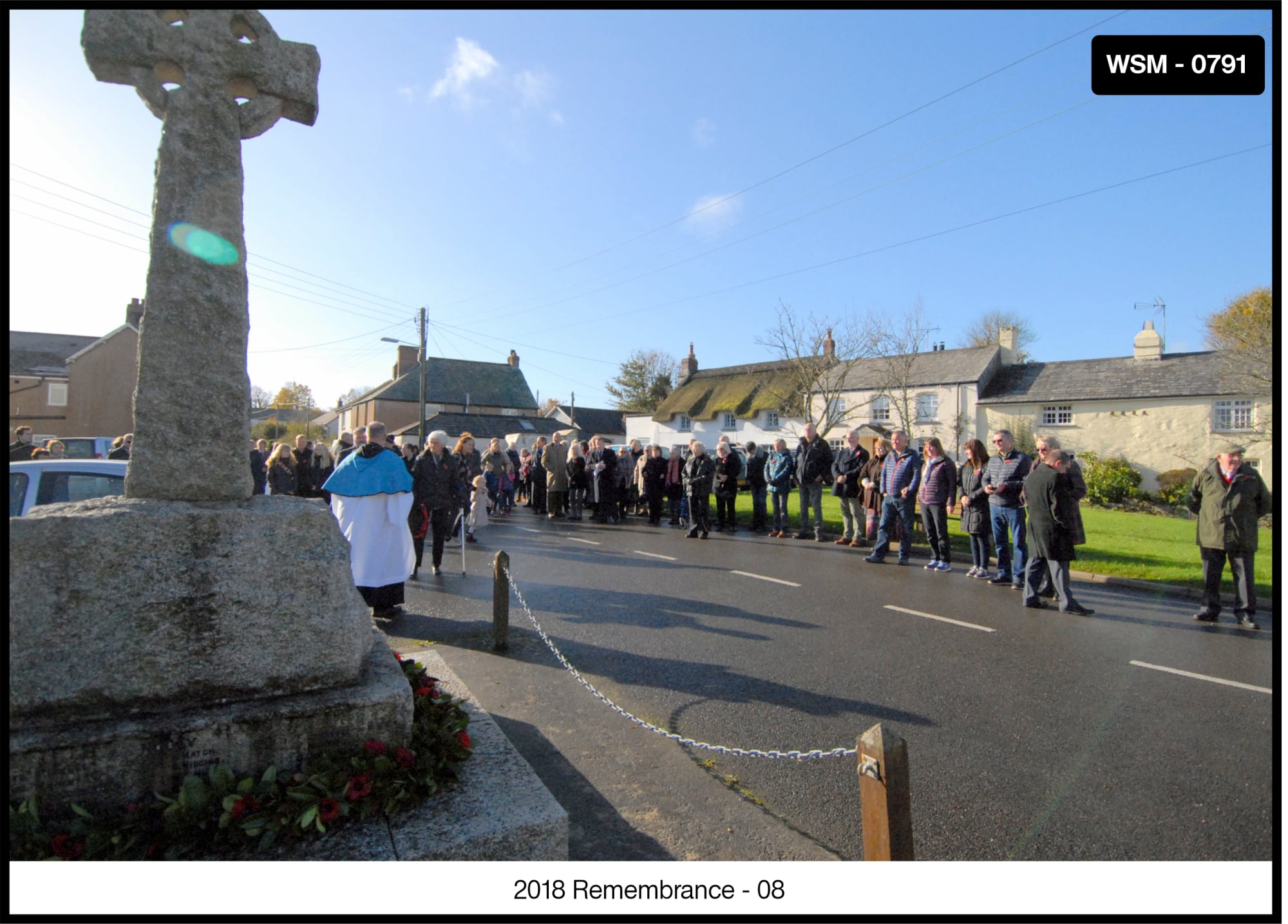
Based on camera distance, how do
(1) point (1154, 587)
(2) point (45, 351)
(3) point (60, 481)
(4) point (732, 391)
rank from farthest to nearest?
(4) point (732, 391) < (2) point (45, 351) < (1) point (1154, 587) < (3) point (60, 481)

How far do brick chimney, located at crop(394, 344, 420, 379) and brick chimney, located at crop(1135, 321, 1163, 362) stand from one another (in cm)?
4958

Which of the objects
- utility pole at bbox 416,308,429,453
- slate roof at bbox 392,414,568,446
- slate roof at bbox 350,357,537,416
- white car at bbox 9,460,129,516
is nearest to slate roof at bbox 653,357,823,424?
slate roof at bbox 392,414,568,446

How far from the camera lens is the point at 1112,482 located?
27.0 m

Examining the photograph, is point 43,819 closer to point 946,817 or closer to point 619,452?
point 946,817

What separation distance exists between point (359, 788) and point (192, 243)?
242cm

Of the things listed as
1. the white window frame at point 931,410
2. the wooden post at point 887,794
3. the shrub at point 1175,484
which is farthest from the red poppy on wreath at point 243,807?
the white window frame at point 931,410

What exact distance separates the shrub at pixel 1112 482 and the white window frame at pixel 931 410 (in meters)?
9.14

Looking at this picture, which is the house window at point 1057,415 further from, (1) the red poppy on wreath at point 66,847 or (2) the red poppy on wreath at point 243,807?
(1) the red poppy on wreath at point 66,847

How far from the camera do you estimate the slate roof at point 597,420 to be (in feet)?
223

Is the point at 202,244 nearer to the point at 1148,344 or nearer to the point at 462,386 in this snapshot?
the point at 1148,344

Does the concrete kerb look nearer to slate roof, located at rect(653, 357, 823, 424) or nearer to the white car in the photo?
the white car

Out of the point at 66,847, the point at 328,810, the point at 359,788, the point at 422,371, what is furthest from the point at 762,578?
the point at 422,371

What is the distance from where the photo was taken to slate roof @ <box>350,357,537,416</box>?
53.1 metres

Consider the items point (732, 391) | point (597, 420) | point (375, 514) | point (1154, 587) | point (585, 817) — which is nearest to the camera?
point (585, 817)
